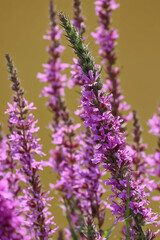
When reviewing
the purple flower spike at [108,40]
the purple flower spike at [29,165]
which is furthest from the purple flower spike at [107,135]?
the purple flower spike at [108,40]

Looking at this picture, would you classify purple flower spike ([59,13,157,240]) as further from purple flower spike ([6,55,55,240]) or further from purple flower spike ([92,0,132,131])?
purple flower spike ([92,0,132,131])

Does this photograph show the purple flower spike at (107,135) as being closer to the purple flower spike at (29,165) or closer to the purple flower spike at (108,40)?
the purple flower spike at (29,165)

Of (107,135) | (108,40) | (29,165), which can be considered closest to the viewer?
(107,135)

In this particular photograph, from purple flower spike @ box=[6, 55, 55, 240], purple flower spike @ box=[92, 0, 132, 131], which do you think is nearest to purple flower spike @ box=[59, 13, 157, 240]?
purple flower spike @ box=[6, 55, 55, 240]

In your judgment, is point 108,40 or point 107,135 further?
point 108,40

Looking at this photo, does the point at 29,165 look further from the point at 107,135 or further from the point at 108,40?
the point at 108,40

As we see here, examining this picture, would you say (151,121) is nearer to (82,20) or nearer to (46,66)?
(82,20)

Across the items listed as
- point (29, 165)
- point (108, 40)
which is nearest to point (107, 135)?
point (29, 165)

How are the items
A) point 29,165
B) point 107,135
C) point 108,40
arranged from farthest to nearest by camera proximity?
point 108,40 → point 29,165 → point 107,135

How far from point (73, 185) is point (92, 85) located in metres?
1.36

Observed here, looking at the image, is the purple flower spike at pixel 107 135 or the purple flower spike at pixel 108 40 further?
the purple flower spike at pixel 108 40

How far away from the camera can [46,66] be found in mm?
3924

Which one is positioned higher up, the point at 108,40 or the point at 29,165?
the point at 108,40

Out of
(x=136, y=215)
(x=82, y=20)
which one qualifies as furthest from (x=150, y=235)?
(x=82, y=20)
